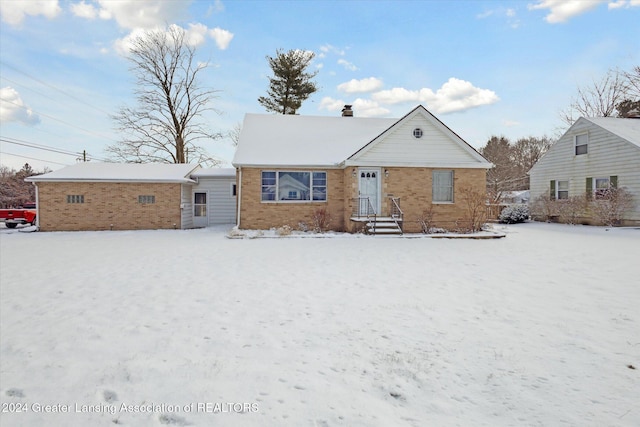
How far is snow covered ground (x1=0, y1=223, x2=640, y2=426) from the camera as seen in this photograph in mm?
2701

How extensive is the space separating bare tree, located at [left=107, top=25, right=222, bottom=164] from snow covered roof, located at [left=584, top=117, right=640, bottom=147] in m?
28.3

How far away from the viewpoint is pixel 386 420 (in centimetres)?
254

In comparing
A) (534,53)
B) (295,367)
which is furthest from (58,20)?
(534,53)

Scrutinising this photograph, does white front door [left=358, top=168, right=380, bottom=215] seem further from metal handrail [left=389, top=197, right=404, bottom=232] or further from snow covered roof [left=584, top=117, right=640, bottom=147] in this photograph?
snow covered roof [left=584, top=117, right=640, bottom=147]

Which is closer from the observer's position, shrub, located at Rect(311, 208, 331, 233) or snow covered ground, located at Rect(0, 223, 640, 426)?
snow covered ground, located at Rect(0, 223, 640, 426)

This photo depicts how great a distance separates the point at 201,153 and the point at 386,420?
3070 cm

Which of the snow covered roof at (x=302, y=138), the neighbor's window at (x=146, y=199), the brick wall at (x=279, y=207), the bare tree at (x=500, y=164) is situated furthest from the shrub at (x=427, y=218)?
the bare tree at (x=500, y=164)

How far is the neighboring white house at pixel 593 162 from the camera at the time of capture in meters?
17.4

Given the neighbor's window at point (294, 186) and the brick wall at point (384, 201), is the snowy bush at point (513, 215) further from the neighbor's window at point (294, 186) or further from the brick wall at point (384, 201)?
the neighbor's window at point (294, 186)

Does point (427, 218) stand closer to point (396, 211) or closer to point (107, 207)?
point (396, 211)

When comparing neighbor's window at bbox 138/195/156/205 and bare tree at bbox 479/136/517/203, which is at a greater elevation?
bare tree at bbox 479/136/517/203

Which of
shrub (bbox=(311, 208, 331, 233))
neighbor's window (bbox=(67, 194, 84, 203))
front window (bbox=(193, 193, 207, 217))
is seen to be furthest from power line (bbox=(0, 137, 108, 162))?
shrub (bbox=(311, 208, 331, 233))

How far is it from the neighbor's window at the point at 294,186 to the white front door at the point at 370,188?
1842 mm

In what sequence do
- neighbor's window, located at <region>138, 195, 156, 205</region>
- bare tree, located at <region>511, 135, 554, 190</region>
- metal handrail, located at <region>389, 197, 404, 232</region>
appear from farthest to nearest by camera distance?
bare tree, located at <region>511, 135, 554, 190</region> < neighbor's window, located at <region>138, 195, 156, 205</region> < metal handrail, located at <region>389, 197, 404, 232</region>
